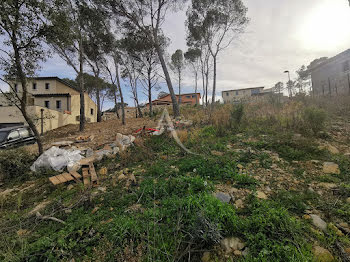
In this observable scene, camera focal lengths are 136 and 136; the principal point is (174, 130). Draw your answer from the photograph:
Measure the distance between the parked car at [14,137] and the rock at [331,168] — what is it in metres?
9.31

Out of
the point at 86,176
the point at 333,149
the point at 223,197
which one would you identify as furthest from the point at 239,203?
the point at 86,176

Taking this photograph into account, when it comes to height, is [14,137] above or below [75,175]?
Result: above

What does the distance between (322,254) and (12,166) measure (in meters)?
6.29

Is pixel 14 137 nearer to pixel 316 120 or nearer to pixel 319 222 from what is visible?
pixel 319 222

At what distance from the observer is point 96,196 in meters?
2.33

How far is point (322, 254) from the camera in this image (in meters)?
1.20

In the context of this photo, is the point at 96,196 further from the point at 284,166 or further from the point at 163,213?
the point at 284,166

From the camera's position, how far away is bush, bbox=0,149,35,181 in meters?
3.58

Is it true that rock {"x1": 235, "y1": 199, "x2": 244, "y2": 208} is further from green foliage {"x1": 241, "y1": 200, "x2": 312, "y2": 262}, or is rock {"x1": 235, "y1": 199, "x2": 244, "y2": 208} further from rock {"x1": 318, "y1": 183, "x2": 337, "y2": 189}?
rock {"x1": 318, "y1": 183, "x2": 337, "y2": 189}

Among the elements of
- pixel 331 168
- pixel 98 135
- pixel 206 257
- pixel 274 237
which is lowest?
pixel 206 257

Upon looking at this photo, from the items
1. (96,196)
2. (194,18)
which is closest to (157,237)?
(96,196)

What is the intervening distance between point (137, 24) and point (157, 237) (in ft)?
Result: 36.2

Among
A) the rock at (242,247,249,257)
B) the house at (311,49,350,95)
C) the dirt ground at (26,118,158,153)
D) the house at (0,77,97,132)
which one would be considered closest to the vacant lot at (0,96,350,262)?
the rock at (242,247,249,257)

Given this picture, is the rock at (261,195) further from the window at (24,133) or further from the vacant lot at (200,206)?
the window at (24,133)
